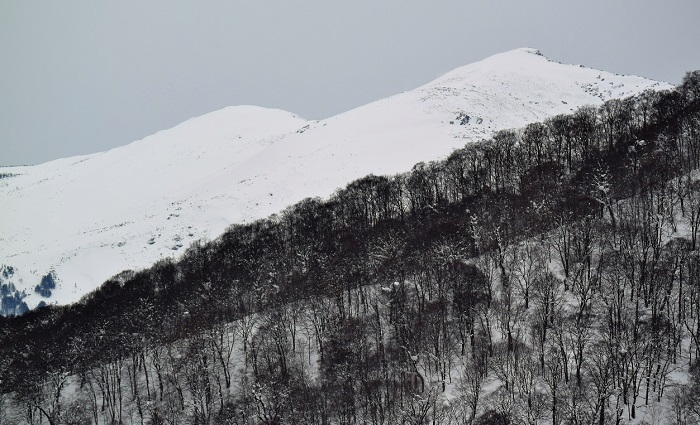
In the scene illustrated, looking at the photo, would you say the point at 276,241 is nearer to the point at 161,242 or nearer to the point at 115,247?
the point at 161,242

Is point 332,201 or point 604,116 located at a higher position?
point 604,116

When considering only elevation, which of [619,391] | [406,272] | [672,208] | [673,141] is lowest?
[619,391]

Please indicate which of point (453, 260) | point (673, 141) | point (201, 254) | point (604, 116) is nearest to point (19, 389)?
point (201, 254)

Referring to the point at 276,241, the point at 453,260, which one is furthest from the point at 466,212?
the point at 276,241

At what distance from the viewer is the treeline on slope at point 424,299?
61406 mm

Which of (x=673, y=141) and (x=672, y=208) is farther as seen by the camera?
(x=673, y=141)

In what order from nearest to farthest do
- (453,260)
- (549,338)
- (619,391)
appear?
(619,391)
(549,338)
(453,260)

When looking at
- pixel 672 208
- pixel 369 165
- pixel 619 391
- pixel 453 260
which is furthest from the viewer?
pixel 369 165

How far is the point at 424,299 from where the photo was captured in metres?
75.8

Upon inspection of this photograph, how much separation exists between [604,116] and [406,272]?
68.5 meters

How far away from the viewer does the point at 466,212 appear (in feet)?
303

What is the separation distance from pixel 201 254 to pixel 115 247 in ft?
215

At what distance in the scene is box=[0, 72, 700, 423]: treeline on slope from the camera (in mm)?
61406

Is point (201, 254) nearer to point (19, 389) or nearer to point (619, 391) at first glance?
point (19, 389)
